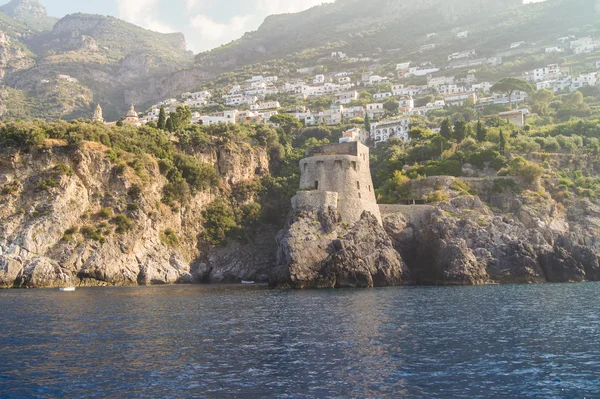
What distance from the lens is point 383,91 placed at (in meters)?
117

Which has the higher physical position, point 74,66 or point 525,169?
point 74,66

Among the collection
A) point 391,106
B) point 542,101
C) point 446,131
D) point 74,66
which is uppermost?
point 74,66

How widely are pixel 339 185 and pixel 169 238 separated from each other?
17.3m

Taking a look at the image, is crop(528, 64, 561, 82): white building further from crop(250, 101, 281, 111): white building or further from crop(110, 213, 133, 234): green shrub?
crop(110, 213, 133, 234): green shrub

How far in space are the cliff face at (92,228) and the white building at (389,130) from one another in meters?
36.1

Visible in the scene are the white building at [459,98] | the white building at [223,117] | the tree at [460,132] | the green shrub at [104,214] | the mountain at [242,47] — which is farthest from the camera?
the mountain at [242,47]

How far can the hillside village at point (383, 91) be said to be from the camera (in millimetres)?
90062

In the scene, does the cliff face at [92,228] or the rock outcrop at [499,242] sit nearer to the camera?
the cliff face at [92,228]

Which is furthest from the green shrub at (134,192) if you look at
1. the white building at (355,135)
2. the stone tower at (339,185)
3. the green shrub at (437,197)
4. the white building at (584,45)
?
the white building at (584,45)

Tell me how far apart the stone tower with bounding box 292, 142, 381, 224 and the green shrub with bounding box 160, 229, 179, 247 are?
13309mm

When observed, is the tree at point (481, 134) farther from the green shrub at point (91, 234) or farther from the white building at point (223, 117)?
the green shrub at point (91, 234)

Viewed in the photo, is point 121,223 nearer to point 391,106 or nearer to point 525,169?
point 525,169

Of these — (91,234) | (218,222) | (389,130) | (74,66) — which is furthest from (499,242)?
(74,66)

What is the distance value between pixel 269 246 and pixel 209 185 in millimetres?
9385
